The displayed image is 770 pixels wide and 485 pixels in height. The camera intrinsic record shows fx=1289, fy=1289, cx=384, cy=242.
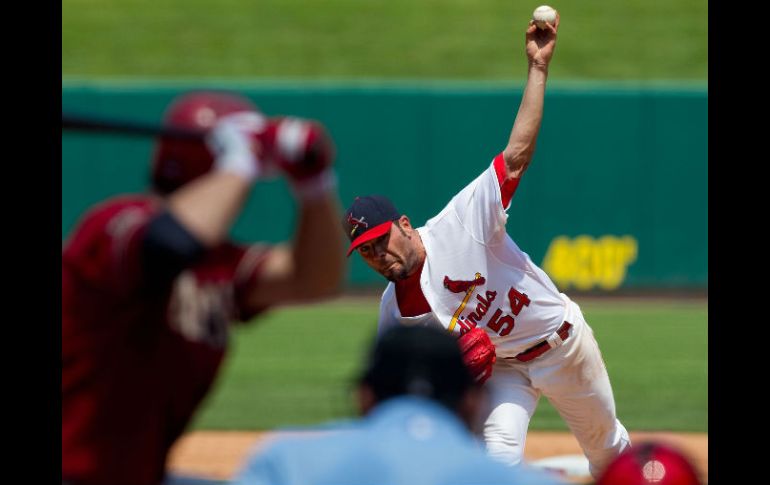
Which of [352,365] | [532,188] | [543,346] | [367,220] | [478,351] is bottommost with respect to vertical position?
[352,365]

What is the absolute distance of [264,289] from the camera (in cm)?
333

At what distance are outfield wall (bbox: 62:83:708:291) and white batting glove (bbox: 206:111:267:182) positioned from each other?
1278 centimetres

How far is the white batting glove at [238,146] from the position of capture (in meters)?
3.03

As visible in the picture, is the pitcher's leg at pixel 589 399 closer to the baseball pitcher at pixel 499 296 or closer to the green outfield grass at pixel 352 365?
the baseball pitcher at pixel 499 296

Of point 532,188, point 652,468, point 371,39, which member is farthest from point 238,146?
point 371,39

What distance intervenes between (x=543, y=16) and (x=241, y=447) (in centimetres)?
381

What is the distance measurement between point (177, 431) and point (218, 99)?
2.88 ft

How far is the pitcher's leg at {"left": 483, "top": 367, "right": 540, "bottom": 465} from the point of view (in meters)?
5.77

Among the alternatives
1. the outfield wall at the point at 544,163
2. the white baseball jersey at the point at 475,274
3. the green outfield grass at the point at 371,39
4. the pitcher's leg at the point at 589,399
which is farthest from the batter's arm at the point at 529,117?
the green outfield grass at the point at 371,39

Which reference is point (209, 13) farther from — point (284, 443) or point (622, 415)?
point (284, 443)

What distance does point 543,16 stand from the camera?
5648 millimetres

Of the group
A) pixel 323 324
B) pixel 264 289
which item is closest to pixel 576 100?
pixel 323 324

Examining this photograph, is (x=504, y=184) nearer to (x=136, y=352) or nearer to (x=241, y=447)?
(x=136, y=352)

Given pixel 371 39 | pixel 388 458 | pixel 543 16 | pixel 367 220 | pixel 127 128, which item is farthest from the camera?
pixel 371 39
